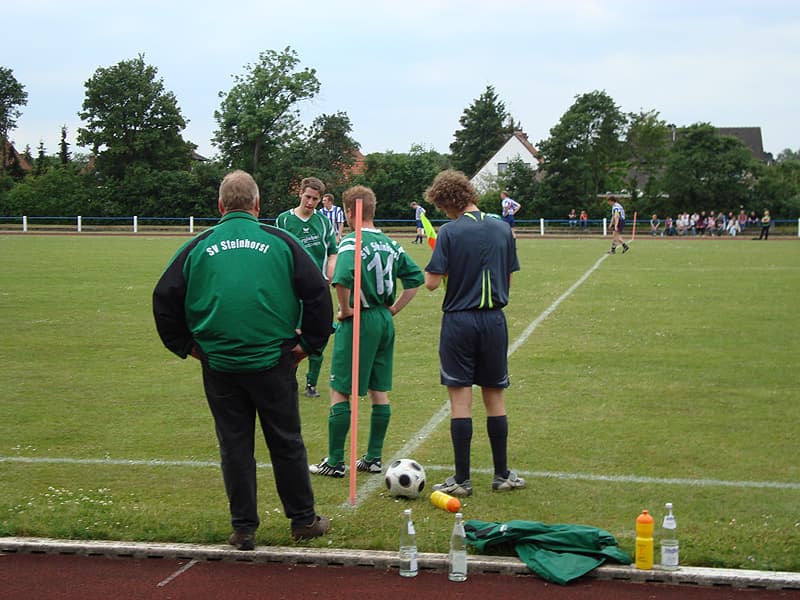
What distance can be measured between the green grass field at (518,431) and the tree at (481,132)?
82.5 meters

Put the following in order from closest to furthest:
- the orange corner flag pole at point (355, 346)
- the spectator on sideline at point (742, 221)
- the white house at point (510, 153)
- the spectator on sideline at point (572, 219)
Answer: the orange corner flag pole at point (355, 346)
the spectator on sideline at point (742, 221)
the spectator on sideline at point (572, 219)
the white house at point (510, 153)

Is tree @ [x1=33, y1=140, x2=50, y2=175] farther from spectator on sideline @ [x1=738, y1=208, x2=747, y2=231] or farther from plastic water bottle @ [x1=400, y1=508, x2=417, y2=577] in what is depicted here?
plastic water bottle @ [x1=400, y1=508, x2=417, y2=577]

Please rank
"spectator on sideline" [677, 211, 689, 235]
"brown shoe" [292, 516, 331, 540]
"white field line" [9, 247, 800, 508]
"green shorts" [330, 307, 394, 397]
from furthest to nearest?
"spectator on sideline" [677, 211, 689, 235] < "green shorts" [330, 307, 394, 397] < "white field line" [9, 247, 800, 508] < "brown shoe" [292, 516, 331, 540]

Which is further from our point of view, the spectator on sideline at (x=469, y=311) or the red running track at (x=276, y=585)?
the spectator on sideline at (x=469, y=311)

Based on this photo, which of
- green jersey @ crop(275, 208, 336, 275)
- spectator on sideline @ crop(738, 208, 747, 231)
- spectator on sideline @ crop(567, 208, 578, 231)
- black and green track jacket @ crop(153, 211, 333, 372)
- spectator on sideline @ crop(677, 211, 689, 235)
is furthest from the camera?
spectator on sideline @ crop(567, 208, 578, 231)

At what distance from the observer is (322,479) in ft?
22.1

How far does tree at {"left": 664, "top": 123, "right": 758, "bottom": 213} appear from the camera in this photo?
58.1 meters

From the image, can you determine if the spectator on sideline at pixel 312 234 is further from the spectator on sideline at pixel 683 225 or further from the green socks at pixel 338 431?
the spectator on sideline at pixel 683 225

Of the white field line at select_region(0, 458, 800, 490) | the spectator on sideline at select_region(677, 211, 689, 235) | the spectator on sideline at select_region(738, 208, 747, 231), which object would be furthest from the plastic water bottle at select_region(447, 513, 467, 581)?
the spectator on sideline at select_region(738, 208, 747, 231)

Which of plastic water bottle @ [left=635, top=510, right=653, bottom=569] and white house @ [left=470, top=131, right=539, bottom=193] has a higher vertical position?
white house @ [left=470, top=131, right=539, bottom=193]

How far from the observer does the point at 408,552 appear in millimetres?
4840

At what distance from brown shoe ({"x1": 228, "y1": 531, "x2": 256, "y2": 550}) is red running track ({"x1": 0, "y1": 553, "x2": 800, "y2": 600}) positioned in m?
0.11

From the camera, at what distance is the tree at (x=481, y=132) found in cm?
9819

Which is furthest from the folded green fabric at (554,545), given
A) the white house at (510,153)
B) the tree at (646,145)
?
the white house at (510,153)
